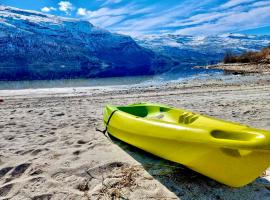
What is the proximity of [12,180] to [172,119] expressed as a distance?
303 centimetres

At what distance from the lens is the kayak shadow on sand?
3.73 metres

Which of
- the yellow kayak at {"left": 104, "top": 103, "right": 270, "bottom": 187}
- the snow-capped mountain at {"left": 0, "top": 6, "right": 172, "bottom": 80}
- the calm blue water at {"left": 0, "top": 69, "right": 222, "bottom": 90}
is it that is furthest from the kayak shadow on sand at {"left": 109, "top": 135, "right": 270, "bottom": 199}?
the snow-capped mountain at {"left": 0, "top": 6, "right": 172, "bottom": 80}

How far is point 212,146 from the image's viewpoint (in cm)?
351

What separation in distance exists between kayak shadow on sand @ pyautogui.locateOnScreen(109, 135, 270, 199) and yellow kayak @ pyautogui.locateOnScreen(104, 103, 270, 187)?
0.70 feet

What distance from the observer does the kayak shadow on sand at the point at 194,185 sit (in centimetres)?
373

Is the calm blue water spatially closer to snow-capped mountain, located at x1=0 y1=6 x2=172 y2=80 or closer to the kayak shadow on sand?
the kayak shadow on sand

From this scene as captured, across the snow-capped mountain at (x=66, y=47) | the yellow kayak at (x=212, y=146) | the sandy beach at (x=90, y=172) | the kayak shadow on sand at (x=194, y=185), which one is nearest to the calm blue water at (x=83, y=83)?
the sandy beach at (x=90, y=172)

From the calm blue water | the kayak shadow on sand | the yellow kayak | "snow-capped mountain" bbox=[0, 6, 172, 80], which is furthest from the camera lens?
"snow-capped mountain" bbox=[0, 6, 172, 80]

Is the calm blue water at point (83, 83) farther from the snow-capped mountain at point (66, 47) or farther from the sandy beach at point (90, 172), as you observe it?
the snow-capped mountain at point (66, 47)

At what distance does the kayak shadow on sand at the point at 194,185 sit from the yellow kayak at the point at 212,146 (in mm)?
214

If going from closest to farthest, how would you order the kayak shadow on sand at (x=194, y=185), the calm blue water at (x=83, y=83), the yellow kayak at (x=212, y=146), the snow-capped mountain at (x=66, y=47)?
the yellow kayak at (x=212, y=146), the kayak shadow on sand at (x=194, y=185), the calm blue water at (x=83, y=83), the snow-capped mountain at (x=66, y=47)

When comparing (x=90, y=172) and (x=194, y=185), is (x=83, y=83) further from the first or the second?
(x=194, y=185)

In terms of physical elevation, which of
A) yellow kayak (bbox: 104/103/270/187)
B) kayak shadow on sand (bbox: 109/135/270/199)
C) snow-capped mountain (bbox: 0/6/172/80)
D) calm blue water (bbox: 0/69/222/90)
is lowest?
calm blue water (bbox: 0/69/222/90)

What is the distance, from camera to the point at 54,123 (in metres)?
8.12
